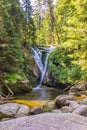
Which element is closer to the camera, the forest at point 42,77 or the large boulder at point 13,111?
the forest at point 42,77

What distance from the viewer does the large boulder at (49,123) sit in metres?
2.91

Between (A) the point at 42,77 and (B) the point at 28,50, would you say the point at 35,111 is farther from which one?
(B) the point at 28,50

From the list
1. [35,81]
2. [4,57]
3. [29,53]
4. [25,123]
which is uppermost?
[25,123]

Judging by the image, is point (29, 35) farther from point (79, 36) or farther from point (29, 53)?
point (79, 36)

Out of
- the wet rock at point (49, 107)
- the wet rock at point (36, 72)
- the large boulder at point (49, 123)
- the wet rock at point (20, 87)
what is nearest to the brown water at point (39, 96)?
the wet rock at point (20, 87)

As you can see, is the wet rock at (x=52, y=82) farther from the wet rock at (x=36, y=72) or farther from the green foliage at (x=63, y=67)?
the wet rock at (x=36, y=72)

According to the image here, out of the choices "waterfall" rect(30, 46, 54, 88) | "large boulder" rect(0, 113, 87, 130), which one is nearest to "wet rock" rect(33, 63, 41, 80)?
"waterfall" rect(30, 46, 54, 88)

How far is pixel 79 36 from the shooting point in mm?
17031

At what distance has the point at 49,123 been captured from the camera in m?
3.04

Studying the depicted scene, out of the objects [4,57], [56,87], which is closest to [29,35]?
[56,87]

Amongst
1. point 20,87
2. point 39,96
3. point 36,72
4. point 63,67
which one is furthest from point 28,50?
point 39,96

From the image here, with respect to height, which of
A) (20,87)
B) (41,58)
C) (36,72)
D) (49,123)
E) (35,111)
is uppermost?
(49,123)

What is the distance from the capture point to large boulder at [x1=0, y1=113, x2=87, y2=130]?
2.91 meters

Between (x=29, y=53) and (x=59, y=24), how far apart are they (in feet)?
46.3
